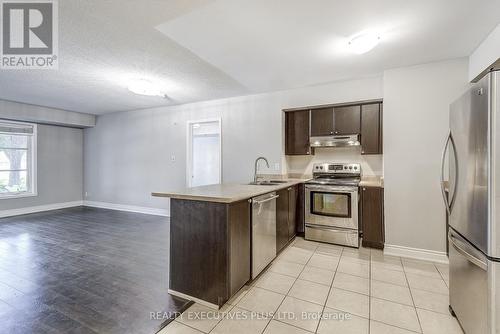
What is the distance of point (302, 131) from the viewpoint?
12.9 ft

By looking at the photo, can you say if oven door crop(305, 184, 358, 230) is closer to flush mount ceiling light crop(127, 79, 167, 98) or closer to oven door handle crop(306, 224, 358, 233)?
oven door handle crop(306, 224, 358, 233)

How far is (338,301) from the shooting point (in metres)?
1.99

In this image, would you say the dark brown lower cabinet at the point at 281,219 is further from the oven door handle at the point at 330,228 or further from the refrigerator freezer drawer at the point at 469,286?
the refrigerator freezer drawer at the point at 469,286

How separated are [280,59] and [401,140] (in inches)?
76.8

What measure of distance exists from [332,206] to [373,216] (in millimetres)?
554

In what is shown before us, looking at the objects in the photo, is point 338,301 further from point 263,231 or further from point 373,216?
point 373,216

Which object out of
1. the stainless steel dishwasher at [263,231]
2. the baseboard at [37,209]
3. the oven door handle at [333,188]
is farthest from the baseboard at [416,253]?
the baseboard at [37,209]

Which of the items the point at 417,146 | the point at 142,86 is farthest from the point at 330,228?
the point at 142,86

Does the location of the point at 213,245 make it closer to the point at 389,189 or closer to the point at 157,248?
the point at 157,248

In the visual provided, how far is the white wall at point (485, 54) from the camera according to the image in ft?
7.04

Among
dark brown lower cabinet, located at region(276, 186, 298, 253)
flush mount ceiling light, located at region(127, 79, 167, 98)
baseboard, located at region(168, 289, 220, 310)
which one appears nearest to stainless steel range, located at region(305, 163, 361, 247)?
dark brown lower cabinet, located at region(276, 186, 298, 253)

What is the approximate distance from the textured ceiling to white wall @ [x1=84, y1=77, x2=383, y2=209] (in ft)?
1.14

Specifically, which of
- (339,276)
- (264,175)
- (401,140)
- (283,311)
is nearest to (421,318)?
(339,276)

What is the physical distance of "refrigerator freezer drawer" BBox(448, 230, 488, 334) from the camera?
130 centimetres
